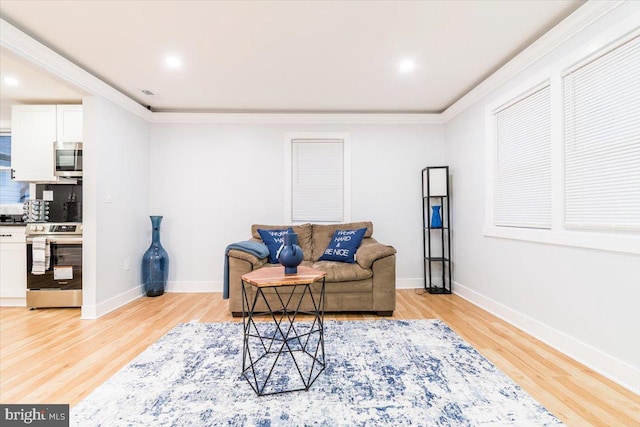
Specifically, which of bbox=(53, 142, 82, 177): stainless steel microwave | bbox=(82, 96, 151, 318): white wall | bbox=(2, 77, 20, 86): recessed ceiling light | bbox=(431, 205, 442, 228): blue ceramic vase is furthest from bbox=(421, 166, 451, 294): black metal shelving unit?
bbox=(2, 77, 20, 86): recessed ceiling light

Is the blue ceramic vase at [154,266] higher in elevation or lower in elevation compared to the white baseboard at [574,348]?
higher

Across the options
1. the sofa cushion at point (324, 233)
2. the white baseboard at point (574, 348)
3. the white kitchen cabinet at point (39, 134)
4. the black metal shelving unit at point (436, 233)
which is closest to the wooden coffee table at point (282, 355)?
the sofa cushion at point (324, 233)

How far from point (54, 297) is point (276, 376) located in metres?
3.14

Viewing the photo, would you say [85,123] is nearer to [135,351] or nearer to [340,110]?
[135,351]

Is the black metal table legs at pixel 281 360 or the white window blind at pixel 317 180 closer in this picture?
the black metal table legs at pixel 281 360

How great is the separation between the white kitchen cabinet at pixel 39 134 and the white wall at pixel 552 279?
4.81 metres

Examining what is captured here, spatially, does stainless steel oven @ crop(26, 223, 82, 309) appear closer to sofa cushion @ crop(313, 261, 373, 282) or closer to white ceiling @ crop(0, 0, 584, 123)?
white ceiling @ crop(0, 0, 584, 123)

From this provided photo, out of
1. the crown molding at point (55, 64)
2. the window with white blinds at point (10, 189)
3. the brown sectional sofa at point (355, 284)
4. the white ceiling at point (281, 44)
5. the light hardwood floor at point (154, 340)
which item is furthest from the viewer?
the window with white blinds at point (10, 189)

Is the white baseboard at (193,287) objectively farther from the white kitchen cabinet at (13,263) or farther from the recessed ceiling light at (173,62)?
the recessed ceiling light at (173,62)

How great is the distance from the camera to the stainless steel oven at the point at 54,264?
3.57 metres

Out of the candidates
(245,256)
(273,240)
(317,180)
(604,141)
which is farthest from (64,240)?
(604,141)

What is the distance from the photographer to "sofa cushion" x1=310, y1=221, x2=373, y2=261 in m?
4.19

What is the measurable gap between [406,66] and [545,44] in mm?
1153

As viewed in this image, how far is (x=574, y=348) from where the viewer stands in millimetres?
2379
